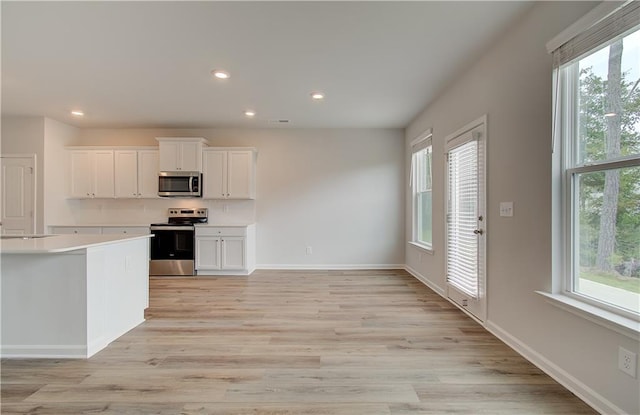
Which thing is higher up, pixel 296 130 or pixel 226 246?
pixel 296 130

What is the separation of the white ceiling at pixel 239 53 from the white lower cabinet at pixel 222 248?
1.96m

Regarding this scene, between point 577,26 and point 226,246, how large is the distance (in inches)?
194

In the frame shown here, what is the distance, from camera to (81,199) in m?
5.69

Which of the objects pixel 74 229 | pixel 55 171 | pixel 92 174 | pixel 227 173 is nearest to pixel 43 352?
pixel 74 229

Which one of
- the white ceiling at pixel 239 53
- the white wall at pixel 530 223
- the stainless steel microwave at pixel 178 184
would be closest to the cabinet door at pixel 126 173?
the stainless steel microwave at pixel 178 184

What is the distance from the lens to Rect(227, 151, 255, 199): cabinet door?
547 centimetres

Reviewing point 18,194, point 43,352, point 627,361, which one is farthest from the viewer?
point 18,194

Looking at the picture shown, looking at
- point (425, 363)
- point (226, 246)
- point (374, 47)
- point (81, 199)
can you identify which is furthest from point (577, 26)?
point (81, 199)

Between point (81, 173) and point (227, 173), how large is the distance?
2607mm

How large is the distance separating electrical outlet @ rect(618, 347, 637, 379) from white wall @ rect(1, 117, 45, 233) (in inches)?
279

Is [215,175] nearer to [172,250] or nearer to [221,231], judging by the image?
[221,231]

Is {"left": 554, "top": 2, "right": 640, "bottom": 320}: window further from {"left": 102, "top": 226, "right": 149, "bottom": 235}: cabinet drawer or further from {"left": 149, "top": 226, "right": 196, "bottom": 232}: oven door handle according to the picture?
{"left": 102, "top": 226, "right": 149, "bottom": 235}: cabinet drawer

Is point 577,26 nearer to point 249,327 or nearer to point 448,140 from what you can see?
point 448,140

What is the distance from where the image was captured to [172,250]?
5258 mm
